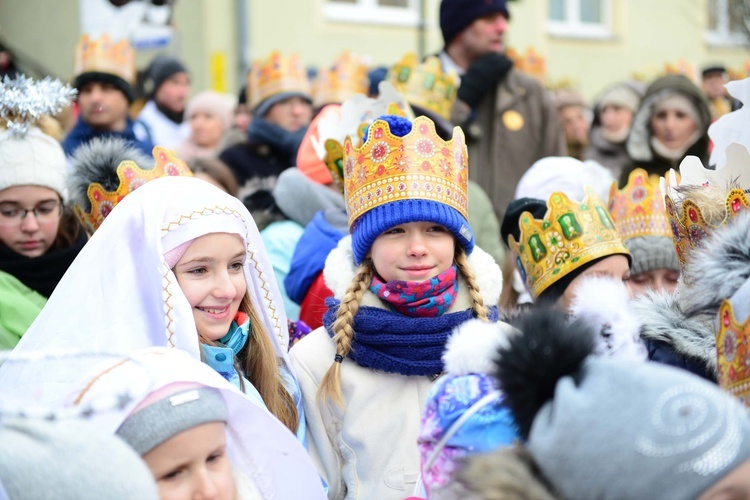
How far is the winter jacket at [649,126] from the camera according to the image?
653 cm

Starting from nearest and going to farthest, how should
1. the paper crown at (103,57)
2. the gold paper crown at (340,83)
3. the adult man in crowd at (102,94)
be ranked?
the adult man in crowd at (102,94) → the paper crown at (103,57) → the gold paper crown at (340,83)

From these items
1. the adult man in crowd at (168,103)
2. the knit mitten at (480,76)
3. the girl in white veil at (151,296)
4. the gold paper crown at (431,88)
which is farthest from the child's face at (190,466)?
the adult man in crowd at (168,103)

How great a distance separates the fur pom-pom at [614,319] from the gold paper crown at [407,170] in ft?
2.68

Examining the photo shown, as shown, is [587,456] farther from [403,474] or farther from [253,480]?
[403,474]

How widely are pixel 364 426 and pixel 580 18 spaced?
56.5 ft

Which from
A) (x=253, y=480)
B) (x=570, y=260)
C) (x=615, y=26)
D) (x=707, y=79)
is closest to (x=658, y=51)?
(x=615, y=26)

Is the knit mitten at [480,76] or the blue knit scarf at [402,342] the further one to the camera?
the knit mitten at [480,76]

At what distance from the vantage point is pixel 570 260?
4336 millimetres

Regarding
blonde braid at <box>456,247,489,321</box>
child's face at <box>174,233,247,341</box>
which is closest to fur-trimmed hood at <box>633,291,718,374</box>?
blonde braid at <box>456,247,489,321</box>

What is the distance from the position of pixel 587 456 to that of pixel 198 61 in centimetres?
1338

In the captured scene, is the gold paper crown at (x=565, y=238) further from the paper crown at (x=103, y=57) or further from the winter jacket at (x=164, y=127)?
the winter jacket at (x=164, y=127)

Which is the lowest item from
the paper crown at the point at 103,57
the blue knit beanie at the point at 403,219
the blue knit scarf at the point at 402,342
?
the blue knit scarf at the point at 402,342

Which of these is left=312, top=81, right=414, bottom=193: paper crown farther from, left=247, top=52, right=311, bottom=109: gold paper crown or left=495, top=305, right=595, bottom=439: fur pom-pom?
left=495, top=305, right=595, bottom=439: fur pom-pom

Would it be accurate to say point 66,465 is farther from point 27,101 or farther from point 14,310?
point 27,101
